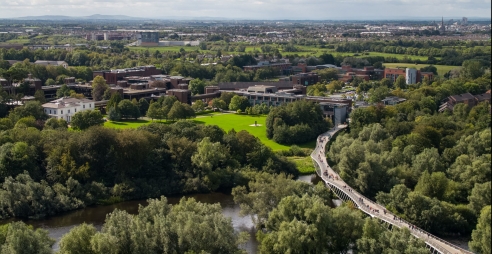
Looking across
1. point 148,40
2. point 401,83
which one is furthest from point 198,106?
point 148,40

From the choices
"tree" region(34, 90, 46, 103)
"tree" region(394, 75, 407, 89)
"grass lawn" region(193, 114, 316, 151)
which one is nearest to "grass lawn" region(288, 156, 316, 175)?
"grass lawn" region(193, 114, 316, 151)

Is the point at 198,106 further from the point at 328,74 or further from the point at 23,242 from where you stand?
the point at 23,242

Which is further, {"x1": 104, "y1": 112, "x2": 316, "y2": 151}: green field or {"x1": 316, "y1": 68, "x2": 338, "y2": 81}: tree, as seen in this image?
{"x1": 316, "y1": 68, "x2": 338, "y2": 81}: tree

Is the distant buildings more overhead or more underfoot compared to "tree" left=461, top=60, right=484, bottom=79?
more underfoot

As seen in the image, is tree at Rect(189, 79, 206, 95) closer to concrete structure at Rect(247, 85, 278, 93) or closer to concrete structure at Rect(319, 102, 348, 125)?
concrete structure at Rect(247, 85, 278, 93)

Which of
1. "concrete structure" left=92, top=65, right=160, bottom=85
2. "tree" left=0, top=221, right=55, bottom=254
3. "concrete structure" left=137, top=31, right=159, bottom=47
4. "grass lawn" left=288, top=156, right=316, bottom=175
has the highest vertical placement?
"concrete structure" left=137, top=31, right=159, bottom=47

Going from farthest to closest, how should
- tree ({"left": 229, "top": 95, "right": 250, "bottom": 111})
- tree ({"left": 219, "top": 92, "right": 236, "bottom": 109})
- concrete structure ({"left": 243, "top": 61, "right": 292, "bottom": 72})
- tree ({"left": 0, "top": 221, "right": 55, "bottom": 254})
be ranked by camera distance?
concrete structure ({"left": 243, "top": 61, "right": 292, "bottom": 72}), tree ({"left": 219, "top": 92, "right": 236, "bottom": 109}), tree ({"left": 229, "top": 95, "right": 250, "bottom": 111}), tree ({"left": 0, "top": 221, "right": 55, "bottom": 254})

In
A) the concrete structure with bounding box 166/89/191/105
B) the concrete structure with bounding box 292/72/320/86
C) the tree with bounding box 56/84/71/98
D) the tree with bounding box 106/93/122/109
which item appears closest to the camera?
the tree with bounding box 106/93/122/109
